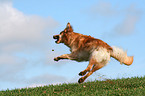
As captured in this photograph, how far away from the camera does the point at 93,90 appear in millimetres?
10867

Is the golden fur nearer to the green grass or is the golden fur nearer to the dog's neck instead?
the dog's neck

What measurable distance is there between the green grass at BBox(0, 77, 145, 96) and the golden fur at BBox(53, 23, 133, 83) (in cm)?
114

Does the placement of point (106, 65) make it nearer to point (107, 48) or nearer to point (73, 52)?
point (107, 48)

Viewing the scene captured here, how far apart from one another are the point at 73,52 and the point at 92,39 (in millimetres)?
808

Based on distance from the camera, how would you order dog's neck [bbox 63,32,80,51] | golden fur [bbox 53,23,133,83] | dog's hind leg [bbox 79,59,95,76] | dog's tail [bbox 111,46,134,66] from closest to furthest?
dog's hind leg [bbox 79,59,95,76] < golden fur [bbox 53,23,133,83] < dog's tail [bbox 111,46,134,66] < dog's neck [bbox 63,32,80,51]

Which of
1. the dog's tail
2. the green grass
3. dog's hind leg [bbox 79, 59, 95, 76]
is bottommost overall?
the green grass

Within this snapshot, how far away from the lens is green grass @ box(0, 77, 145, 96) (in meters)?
10.1

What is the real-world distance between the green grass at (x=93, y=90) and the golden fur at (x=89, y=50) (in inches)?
Answer: 45.0

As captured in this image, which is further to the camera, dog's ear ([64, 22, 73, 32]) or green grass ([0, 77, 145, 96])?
green grass ([0, 77, 145, 96])

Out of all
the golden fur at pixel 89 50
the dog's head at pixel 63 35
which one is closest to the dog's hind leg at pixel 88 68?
the golden fur at pixel 89 50

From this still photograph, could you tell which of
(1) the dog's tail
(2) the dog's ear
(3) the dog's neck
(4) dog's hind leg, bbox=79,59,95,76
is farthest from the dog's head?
(1) the dog's tail

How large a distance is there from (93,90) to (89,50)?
2154 millimetres

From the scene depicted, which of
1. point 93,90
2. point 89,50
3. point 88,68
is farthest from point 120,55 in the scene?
point 93,90

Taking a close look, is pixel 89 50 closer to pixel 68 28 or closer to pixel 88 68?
pixel 88 68
